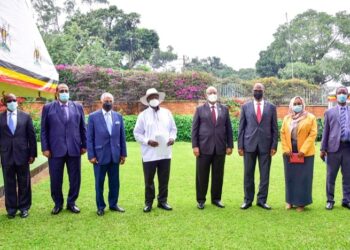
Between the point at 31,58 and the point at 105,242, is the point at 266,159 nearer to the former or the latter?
the point at 105,242

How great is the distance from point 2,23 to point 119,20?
3147 centimetres

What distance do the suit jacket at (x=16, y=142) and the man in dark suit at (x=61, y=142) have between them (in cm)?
22

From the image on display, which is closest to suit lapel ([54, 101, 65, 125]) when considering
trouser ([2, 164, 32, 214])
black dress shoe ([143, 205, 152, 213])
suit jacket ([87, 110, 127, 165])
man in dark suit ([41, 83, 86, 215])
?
man in dark suit ([41, 83, 86, 215])

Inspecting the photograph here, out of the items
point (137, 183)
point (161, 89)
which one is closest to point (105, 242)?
point (137, 183)

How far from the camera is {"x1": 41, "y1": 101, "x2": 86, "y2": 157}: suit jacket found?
5.56m

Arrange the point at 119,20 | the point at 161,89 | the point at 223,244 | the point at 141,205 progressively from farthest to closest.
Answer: the point at 119,20
the point at 161,89
the point at 141,205
the point at 223,244

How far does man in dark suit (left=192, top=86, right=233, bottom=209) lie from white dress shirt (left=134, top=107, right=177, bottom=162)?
424 mm

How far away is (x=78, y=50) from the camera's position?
28.8m

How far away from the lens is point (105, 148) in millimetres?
5590

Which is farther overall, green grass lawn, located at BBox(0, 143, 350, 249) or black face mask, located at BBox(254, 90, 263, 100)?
black face mask, located at BBox(254, 90, 263, 100)

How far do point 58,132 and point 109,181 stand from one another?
0.98m

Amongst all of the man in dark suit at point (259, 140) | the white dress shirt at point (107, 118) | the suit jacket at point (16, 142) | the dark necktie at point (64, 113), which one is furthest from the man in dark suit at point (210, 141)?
the suit jacket at point (16, 142)

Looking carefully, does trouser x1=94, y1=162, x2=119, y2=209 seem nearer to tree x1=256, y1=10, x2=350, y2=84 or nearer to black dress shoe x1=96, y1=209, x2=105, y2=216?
black dress shoe x1=96, y1=209, x2=105, y2=216

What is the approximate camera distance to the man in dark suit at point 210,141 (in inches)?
231
